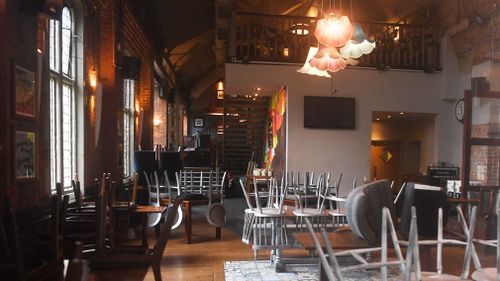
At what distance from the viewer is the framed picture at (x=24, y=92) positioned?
3197 mm

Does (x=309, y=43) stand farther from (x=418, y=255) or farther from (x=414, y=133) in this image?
(x=418, y=255)

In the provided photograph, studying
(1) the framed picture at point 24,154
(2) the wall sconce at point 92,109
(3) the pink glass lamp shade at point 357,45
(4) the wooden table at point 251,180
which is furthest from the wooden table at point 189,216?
(3) the pink glass lamp shade at point 357,45

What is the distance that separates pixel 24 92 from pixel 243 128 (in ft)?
28.5

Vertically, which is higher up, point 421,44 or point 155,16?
point 155,16

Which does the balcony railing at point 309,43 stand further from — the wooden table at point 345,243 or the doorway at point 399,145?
the wooden table at point 345,243

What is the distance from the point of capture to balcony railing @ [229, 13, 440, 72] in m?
8.12

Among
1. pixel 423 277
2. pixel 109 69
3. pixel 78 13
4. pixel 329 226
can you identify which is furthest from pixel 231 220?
pixel 423 277

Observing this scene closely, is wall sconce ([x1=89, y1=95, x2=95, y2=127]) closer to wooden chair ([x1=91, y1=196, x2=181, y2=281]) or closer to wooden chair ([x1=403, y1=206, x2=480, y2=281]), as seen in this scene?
wooden chair ([x1=91, y1=196, x2=181, y2=281])

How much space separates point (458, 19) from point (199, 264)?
7.53 metres

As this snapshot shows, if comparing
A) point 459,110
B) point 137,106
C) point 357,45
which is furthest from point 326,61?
point 137,106

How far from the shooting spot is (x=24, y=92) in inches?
131

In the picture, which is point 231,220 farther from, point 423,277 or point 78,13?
point 423,277

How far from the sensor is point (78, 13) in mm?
5734

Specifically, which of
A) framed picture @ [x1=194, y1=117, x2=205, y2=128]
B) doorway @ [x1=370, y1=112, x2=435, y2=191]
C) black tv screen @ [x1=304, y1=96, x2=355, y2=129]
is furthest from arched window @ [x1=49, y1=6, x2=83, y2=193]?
framed picture @ [x1=194, y1=117, x2=205, y2=128]
